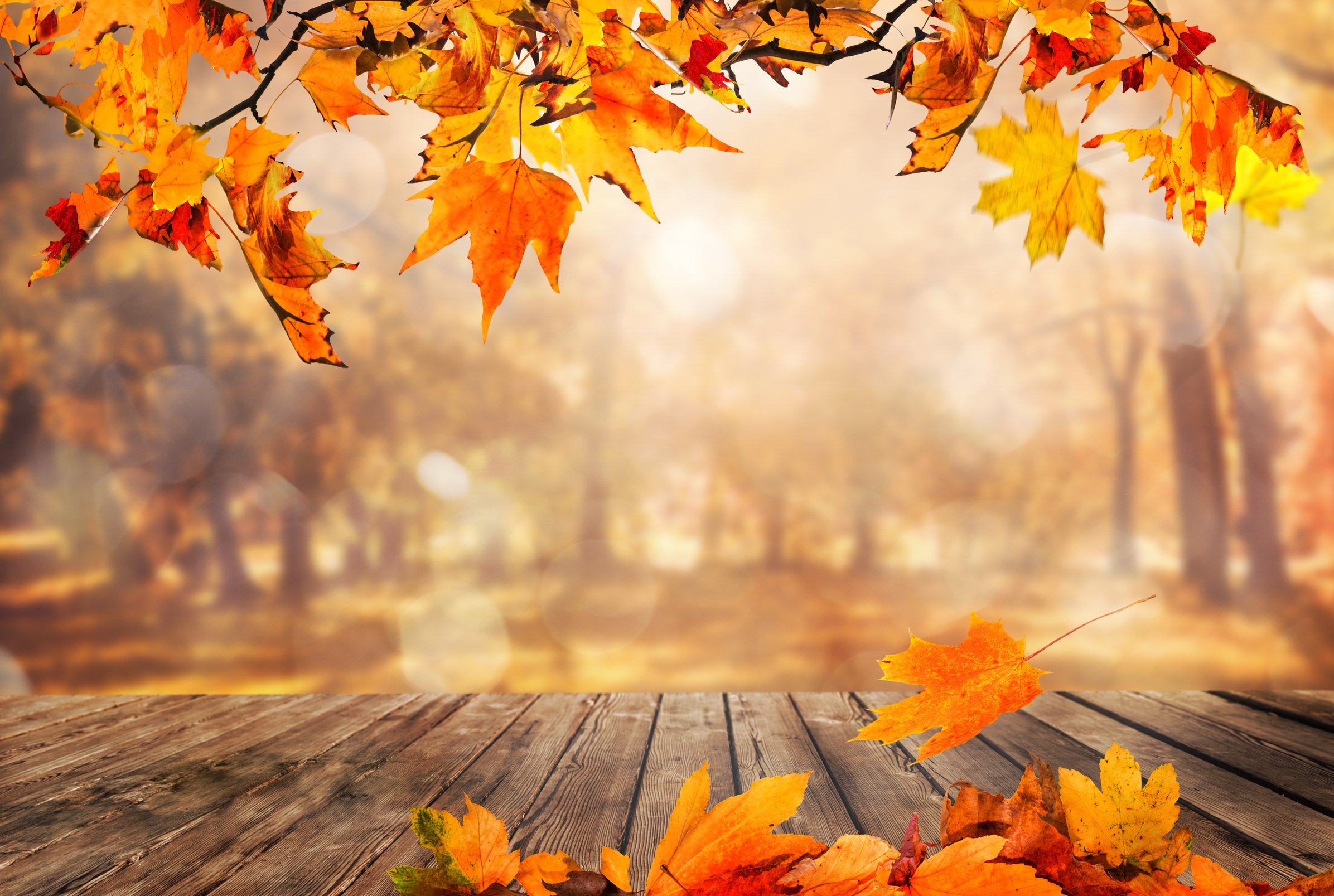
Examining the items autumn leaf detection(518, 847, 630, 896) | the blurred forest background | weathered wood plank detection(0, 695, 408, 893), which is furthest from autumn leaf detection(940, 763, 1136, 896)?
the blurred forest background

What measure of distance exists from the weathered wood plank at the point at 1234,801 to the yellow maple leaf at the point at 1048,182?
0.63 m

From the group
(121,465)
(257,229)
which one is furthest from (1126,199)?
(121,465)

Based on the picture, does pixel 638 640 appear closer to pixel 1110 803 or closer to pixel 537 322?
pixel 537 322

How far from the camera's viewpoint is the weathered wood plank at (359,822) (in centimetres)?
73

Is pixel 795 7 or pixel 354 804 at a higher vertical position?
pixel 795 7

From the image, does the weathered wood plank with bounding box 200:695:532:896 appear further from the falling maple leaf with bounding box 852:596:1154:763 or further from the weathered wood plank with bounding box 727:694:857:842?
the falling maple leaf with bounding box 852:596:1154:763

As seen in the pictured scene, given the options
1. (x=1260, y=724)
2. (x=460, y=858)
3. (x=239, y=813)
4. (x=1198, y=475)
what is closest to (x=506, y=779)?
(x=239, y=813)

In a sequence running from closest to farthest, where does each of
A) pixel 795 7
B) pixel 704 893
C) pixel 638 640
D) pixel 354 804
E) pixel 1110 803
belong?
1. pixel 795 7
2. pixel 704 893
3. pixel 1110 803
4. pixel 354 804
5. pixel 638 640

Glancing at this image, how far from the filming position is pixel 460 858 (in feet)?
1.72

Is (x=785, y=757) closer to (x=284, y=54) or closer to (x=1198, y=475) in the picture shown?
(x=284, y=54)

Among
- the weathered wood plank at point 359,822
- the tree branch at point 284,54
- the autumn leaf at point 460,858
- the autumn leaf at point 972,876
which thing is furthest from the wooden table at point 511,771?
the tree branch at point 284,54

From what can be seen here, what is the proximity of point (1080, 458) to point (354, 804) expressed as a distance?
1.78 metres

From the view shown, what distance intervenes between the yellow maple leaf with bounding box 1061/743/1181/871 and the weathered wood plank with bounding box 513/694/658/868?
17.1 inches

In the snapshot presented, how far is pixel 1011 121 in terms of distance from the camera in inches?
21.0
